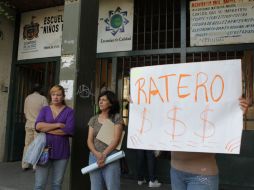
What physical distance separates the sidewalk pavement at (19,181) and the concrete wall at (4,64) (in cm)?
111

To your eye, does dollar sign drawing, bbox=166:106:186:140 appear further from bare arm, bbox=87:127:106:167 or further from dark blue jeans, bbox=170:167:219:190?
bare arm, bbox=87:127:106:167

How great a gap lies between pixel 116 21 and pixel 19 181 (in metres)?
3.78

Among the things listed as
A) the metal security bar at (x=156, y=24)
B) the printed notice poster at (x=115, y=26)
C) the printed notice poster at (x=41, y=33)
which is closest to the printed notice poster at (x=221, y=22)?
the metal security bar at (x=156, y=24)

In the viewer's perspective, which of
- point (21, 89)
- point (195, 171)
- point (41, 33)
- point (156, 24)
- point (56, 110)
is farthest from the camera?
point (21, 89)

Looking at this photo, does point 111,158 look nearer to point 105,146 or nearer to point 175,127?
point 105,146

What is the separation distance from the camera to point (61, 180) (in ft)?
13.3

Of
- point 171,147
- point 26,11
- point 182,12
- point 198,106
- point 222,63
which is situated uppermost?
Result: point 26,11

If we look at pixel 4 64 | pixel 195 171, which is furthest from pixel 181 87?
pixel 4 64

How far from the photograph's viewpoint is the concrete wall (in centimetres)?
842

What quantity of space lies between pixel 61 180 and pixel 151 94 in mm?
1821

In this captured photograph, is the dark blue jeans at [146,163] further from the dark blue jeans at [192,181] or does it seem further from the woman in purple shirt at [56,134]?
the dark blue jeans at [192,181]

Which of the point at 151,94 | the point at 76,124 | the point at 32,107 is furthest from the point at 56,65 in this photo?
the point at 151,94

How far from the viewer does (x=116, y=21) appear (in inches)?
283

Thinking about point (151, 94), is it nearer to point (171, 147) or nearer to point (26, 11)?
point (171, 147)
